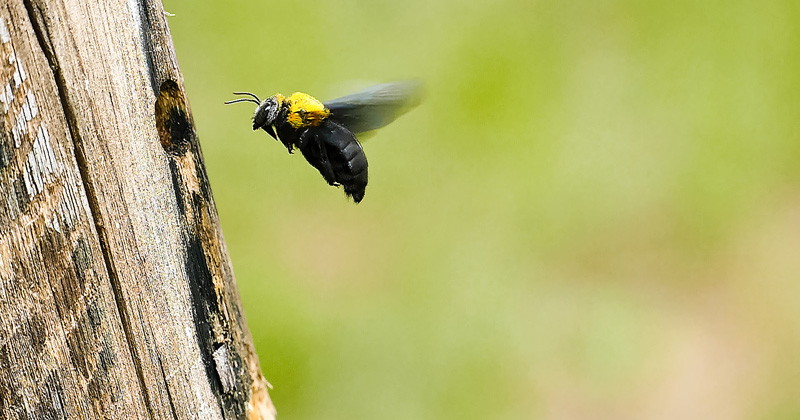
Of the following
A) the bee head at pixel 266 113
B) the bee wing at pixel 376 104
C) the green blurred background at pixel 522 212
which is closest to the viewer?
the bee wing at pixel 376 104

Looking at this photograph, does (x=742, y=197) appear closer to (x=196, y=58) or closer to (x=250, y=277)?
(x=250, y=277)

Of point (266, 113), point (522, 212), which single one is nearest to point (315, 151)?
point (266, 113)

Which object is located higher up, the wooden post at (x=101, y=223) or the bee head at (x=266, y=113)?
the bee head at (x=266, y=113)

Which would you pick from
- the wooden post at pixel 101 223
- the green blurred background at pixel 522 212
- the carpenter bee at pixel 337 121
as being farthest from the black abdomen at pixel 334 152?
the green blurred background at pixel 522 212

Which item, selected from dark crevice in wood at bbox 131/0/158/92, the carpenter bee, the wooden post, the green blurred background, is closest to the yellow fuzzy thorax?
the carpenter bee

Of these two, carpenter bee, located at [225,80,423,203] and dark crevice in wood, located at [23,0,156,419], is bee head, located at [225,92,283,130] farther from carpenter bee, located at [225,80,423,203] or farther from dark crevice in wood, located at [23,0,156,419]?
dark crevice in wood, located at [23,0,156,419]

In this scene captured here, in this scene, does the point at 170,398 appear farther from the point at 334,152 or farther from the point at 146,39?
the point at 334,152

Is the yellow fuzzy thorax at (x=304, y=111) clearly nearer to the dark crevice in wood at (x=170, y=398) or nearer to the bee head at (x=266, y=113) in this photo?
the bee head at (x=266, y=113)
